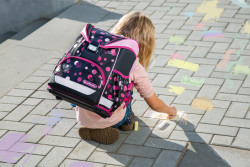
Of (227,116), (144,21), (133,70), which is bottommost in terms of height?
(227,116)

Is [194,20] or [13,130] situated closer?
[13,130]

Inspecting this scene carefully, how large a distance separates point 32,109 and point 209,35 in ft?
8.71

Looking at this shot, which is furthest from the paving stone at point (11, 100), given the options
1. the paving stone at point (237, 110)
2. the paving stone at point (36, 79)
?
the paving stone at point (237, 110)

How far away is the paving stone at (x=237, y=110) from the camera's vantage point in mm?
4399

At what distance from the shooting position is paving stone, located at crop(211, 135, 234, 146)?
4.04 meters

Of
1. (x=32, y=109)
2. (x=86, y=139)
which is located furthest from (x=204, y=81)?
(x=32, y=109)

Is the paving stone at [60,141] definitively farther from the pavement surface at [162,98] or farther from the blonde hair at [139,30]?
the blonde hair at [139,30]

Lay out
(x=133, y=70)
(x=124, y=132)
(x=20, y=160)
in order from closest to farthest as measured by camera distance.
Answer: (x=133, y=70), (x=20, y=160), (x=124, y=132)

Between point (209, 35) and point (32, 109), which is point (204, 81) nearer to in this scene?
point (209, 35)

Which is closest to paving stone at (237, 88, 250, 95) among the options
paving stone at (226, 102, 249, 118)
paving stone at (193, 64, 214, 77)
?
paving stone at (226, 102, 249, 118)

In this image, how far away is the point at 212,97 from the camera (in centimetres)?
471

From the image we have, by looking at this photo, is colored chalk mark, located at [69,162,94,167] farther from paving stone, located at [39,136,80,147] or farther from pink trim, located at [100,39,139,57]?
pink trim, located at [100,39,139,57]

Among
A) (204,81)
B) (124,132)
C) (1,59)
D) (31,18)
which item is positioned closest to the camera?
(124,132)

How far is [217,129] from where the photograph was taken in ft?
13.9
